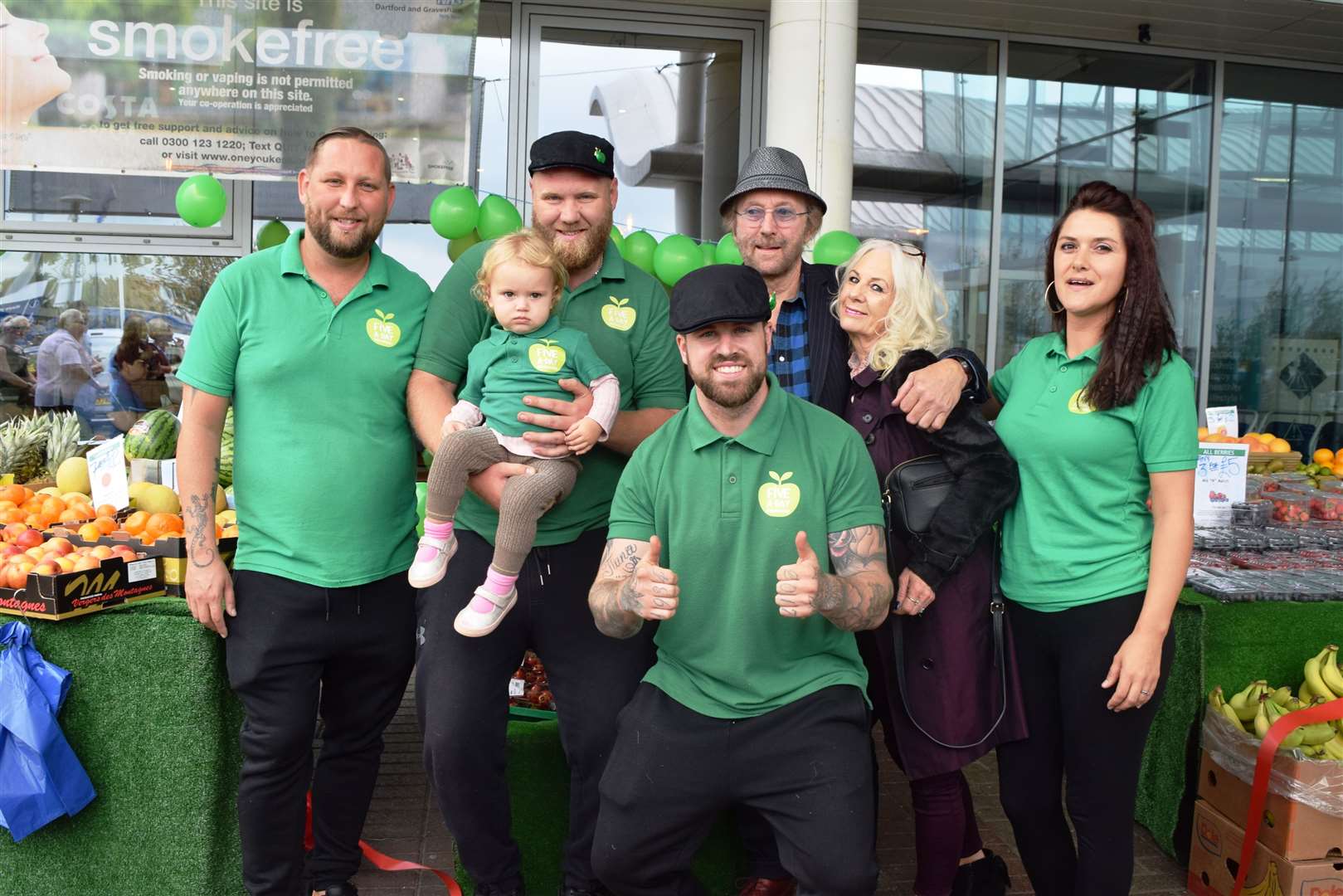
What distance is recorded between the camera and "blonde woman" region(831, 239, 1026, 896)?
111 inches

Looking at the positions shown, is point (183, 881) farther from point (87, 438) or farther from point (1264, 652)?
point (87, 438)

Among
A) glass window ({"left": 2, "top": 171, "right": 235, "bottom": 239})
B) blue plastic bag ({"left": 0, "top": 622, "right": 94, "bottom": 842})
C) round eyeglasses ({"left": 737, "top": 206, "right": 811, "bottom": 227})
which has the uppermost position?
glass window ({"left": 2, "top": 171, "right": 235, "bottom": 239})

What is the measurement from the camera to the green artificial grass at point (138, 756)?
10.5 ft

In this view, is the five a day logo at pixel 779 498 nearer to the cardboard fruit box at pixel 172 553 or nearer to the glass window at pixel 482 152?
the cardboard fruit box at pixel 172 553

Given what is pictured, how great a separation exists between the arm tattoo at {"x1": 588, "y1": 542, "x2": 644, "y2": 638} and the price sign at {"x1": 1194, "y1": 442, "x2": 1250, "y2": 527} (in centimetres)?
284

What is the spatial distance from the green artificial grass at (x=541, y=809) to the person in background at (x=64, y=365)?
5.11 meters

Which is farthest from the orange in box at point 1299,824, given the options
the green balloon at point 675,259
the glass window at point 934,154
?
the glass window at point 934,154

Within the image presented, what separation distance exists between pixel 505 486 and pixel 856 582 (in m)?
0.94

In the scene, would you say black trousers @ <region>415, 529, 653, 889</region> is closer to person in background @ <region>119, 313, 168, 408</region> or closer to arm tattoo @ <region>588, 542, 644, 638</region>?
arm tattoo @ <region>588, 542, 644, 638</region>

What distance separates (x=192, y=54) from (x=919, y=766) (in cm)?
562

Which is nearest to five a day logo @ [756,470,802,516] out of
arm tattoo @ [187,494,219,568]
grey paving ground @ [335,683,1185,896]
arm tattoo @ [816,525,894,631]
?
arm tattoo @ [816,525,894,631]

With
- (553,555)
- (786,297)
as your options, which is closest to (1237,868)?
(786,297)

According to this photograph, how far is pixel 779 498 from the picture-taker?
2.63m

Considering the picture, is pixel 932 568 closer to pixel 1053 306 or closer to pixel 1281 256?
pixel 1053 306
